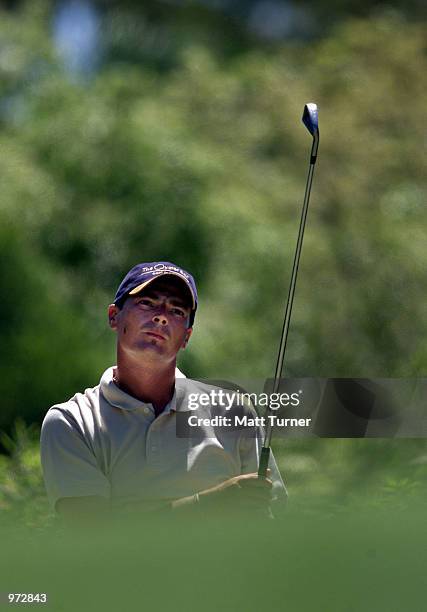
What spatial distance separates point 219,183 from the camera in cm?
286

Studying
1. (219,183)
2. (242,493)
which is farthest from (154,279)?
(219,183)

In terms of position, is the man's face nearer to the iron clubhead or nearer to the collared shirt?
the collared shirt

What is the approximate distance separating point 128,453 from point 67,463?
2.3 inches

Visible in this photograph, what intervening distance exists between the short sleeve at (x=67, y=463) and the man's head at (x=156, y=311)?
0.10m

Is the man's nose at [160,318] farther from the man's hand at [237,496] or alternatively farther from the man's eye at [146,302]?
the man's hand at [237,496]

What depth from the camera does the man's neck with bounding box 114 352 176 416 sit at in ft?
2.83

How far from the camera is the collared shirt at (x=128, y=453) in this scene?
79 cm

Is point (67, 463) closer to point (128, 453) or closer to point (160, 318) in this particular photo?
point (128, 453)

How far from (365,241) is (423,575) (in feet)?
7.52

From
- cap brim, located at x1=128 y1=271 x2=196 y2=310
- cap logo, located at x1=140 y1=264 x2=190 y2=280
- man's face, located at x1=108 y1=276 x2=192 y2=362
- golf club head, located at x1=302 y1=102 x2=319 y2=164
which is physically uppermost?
golf club head, located at x1=302 y1=102 x2=319 y2=164

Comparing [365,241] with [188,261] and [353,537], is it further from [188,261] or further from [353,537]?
[353,537]

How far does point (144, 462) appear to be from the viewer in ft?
2.68

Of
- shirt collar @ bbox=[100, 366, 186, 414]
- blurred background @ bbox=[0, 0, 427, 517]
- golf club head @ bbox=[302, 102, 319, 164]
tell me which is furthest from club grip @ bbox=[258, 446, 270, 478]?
blurred background @ bbox=[0, 0, 427, 517]

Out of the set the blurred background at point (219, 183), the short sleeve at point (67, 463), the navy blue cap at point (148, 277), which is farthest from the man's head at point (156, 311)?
the blurred background at point (219, 183)
